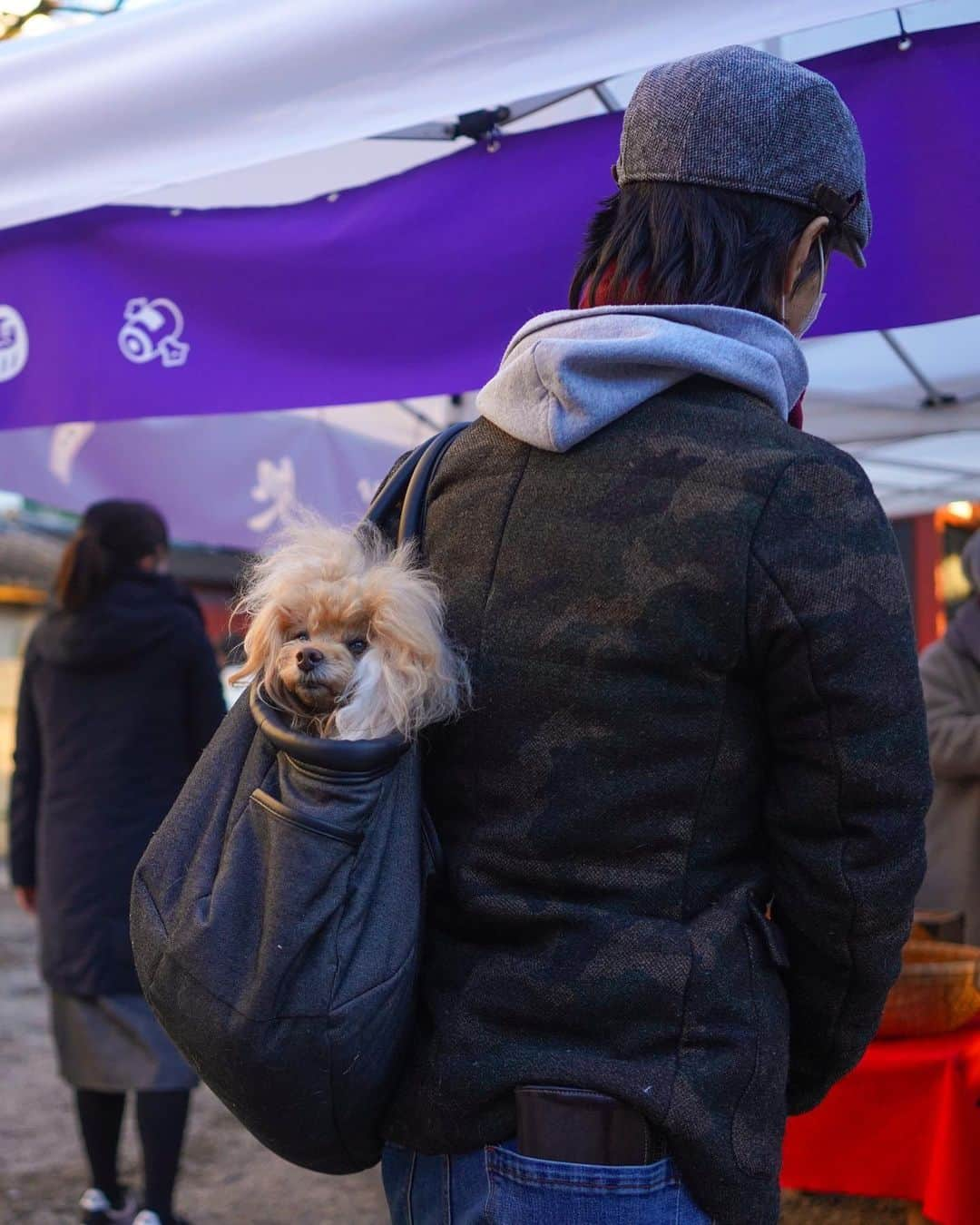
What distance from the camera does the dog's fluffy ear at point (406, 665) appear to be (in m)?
1.11

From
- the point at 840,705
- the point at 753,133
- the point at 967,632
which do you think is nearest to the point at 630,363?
the point at 753,133

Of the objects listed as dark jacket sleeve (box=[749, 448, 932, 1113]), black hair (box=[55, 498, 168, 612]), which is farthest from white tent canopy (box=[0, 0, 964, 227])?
black hair (box=[55, 498, 168, 612])

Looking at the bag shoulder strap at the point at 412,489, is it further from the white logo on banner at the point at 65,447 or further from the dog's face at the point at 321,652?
the white logo on banner at the point at 65,447

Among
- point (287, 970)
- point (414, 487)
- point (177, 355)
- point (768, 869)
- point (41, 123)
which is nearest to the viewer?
point (287, 970)

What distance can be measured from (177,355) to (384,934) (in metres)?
1.77

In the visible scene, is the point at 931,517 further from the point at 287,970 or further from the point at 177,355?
the point at 287,970

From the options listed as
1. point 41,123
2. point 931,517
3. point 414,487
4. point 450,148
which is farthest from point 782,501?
point 931,517

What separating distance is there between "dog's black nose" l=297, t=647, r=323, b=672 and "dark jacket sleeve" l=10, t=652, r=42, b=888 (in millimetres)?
2666

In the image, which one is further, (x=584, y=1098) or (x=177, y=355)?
(x=177, y=355)

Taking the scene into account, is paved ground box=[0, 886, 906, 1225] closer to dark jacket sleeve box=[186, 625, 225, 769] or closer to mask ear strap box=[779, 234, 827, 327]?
dark jacket sleeve box=[186, 625, 225, 769]

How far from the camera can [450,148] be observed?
2.60 meters

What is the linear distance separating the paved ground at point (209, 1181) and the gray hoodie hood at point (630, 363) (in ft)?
9.05

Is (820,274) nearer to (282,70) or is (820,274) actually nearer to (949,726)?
(282,70)

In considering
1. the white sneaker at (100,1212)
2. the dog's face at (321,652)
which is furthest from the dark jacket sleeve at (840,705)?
the white sneaker at (100,1212)
